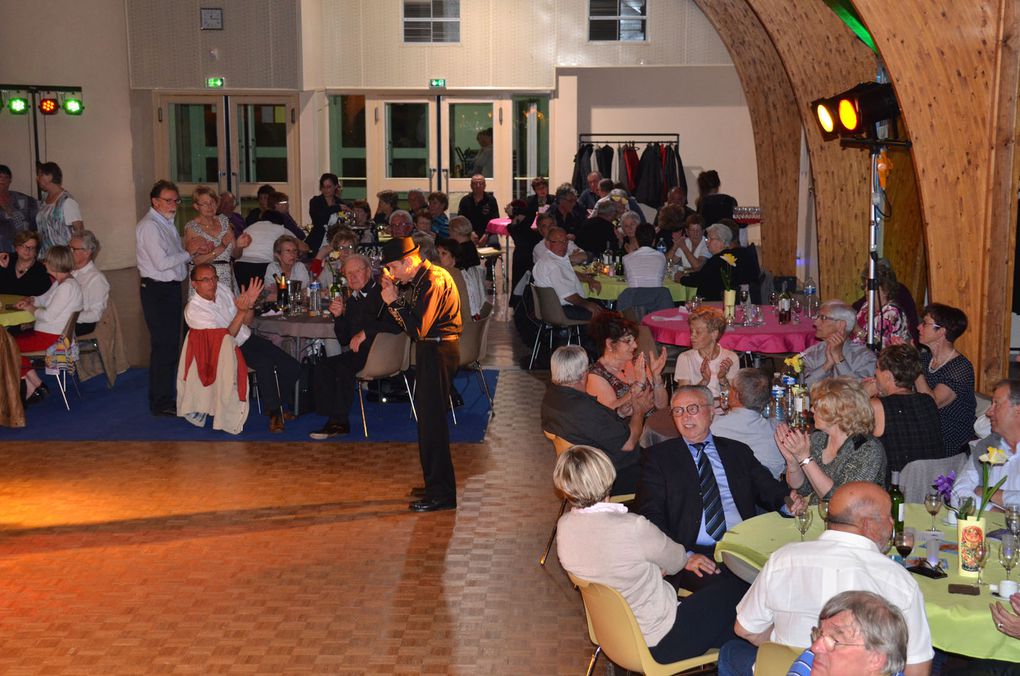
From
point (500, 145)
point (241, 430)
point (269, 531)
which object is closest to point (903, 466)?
point (269, 531)

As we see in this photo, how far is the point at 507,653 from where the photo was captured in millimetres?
5289

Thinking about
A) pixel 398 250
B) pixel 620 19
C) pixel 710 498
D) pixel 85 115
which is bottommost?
pixel 710 498

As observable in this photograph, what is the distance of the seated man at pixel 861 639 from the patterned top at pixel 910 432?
2685 millimetres

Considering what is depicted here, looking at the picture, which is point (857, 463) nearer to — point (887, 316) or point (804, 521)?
point (804, 521)

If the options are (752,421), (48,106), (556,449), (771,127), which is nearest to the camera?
(752,421)

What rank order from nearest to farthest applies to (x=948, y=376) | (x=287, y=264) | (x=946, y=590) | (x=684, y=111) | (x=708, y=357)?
(x=946, y=590) → (x=948, y=376) → (x=708, y=357) → (x=287, y=264) → (x=684, y=111)

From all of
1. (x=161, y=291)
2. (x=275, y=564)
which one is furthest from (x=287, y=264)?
(x=275, y=564)

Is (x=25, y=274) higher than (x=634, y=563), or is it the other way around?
(x=25, y=274)

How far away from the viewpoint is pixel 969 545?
164 inches

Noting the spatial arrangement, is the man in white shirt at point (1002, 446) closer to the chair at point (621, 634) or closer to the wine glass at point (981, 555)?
the wine glass at point (981, 555)

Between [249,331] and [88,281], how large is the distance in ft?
5.67

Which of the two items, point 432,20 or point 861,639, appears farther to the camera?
point 432,20

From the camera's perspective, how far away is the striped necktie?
196 inches

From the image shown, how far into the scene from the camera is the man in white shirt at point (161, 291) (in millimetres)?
9344
